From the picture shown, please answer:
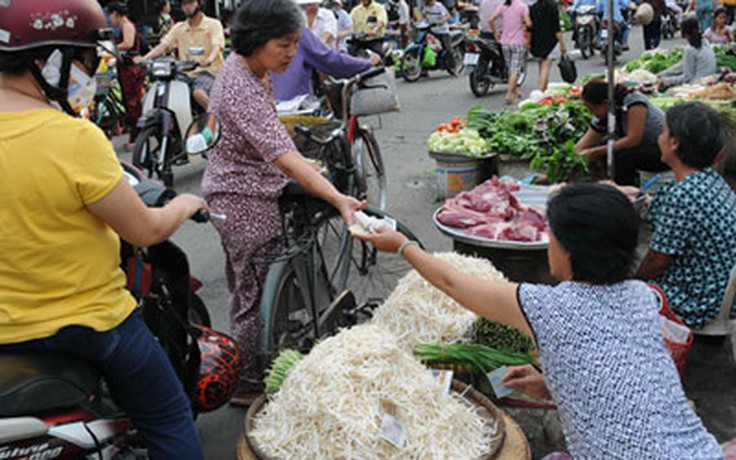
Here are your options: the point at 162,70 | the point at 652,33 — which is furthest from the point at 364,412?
the point at 652,33

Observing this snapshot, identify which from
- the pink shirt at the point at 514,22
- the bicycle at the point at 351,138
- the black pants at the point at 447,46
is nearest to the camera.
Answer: the bicycle at the point at 351,138

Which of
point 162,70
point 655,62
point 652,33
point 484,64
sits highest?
point 162,70

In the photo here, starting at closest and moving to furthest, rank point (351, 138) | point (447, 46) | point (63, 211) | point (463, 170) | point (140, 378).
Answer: point (63, 211) < point (140, 378) < point (351, 138) < point (463, 170) < point (447, 46)

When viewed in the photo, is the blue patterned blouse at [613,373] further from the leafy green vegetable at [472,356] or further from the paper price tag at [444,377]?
the leafy green vegetable at [472,356]

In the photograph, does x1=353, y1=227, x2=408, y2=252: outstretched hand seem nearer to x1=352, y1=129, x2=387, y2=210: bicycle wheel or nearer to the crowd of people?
the crowd of people

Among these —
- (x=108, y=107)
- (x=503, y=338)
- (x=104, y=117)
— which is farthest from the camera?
(x=104, y=117)

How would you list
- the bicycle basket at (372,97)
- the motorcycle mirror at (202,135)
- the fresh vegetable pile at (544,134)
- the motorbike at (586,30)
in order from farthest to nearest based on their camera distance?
the motorbike at (586,30) < the fresh vegetable pile at (544,134) < the bicycle basket at (372,97) < the motorcycle mirror at (202,135)

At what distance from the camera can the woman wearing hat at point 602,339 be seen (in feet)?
7.00

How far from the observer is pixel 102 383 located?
108 inches

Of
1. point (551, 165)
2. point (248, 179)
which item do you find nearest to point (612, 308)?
point (248, 179)

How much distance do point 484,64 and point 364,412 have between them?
1219cm

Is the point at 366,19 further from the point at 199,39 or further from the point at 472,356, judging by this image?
the point at 472,356

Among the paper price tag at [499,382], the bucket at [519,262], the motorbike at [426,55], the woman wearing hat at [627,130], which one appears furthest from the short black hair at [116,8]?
the paper price tag at [499,382]

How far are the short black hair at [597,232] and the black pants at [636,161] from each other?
3.83m
